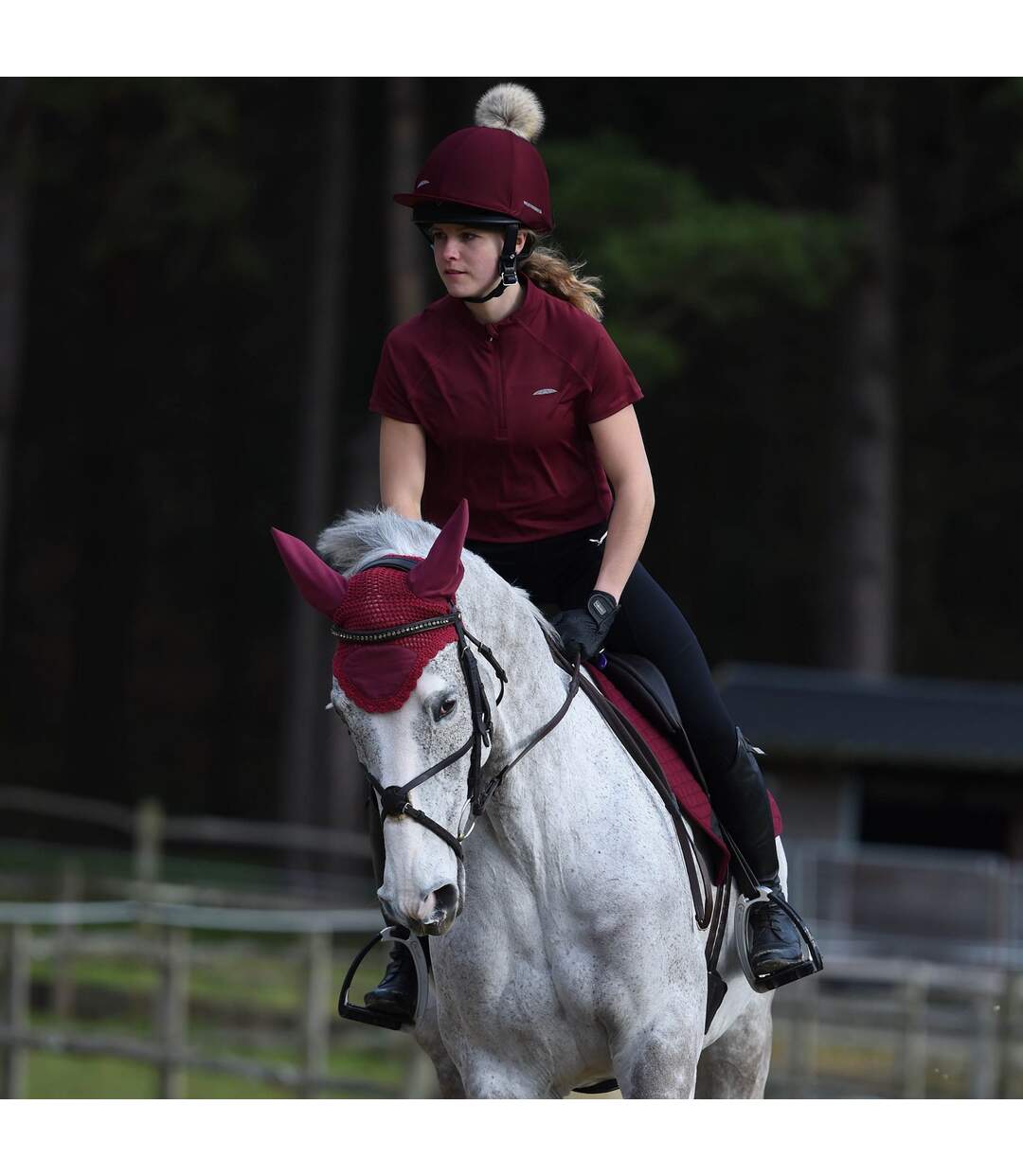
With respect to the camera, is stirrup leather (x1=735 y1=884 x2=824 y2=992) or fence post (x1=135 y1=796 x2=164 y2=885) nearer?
stirrup leather (x1=735 y1=884 x2=824 y2=992)

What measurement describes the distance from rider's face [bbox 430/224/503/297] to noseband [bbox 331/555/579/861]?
80 centimetres

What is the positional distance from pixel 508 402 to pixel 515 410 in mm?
25

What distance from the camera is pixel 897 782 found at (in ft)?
59.8

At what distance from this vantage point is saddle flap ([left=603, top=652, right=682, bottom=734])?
15.3ft

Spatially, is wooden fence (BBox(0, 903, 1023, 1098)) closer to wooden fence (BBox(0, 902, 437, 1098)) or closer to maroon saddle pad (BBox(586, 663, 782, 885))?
wooden fence (BBox(0, 902, 437, 1098))

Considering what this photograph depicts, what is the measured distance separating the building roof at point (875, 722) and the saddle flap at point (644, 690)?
12731 mm

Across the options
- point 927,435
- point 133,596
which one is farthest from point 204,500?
point 927,435

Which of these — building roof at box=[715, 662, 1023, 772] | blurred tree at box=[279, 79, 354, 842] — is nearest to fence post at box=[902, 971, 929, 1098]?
building roof at box=[715, 662, 1023, 772]

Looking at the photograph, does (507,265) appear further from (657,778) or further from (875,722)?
(875,722)

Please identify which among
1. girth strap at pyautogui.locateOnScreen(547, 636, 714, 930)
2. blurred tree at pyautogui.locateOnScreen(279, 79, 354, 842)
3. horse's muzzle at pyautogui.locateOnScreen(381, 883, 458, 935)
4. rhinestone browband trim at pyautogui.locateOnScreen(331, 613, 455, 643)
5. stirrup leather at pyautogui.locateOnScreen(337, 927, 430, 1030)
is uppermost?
blurred tree at pyautogui.locateOnScreen(279, 79, 354, 842)

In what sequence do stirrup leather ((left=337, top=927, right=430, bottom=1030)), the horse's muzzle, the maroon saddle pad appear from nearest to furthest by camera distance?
the horse's muzzle, stirrup leather ((left=337, top=927, right=430, bottom=1030)), the maroon saddle pad

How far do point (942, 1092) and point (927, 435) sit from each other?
1756 cm

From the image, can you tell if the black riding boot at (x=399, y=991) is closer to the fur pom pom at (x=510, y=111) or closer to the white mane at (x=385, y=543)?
the white mane at (x=385, y=543)

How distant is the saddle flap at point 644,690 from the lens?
467 cm
